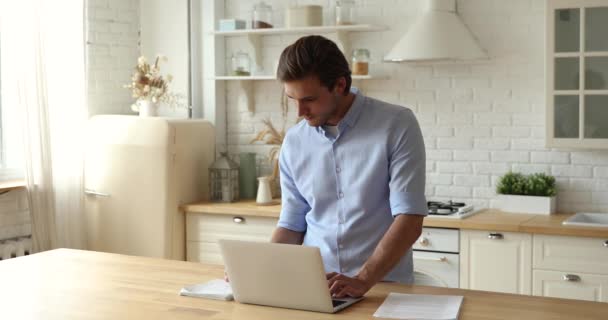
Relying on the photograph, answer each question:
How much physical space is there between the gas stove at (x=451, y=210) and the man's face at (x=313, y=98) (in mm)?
1838

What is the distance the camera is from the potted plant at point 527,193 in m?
4.54

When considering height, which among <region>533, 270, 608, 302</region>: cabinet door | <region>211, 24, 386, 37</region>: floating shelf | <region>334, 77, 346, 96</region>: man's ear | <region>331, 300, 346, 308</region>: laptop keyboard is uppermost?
<region>211, 24, 386, 37</region>: floating shelf

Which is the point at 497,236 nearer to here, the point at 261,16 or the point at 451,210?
the point at 451,210

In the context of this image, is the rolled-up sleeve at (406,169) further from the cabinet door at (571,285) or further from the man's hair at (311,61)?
the cabinet door at (571,285)

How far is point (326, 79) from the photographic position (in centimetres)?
264

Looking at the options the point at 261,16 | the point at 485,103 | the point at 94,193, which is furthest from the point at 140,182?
the point at 485,103

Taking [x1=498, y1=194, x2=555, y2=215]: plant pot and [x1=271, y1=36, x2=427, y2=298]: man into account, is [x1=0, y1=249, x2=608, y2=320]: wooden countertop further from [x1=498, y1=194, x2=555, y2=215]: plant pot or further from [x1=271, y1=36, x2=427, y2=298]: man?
[x1=498, y1=194, x2=555, y2=215]: plant pot

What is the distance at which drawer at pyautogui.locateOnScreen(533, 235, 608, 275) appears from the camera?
13.1 ft

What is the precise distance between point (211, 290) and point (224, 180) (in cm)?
259

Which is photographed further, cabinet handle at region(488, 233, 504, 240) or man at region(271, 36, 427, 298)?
cabinet handle at region(488, 233, 504, 240)

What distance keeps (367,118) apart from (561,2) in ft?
6.60

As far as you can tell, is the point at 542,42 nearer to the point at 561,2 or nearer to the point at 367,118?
the point at 561,2

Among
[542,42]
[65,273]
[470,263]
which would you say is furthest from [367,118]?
[542,42]

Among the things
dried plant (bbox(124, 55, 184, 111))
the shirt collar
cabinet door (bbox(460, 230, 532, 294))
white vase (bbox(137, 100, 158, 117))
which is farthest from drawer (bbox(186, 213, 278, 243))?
the shirt collar
